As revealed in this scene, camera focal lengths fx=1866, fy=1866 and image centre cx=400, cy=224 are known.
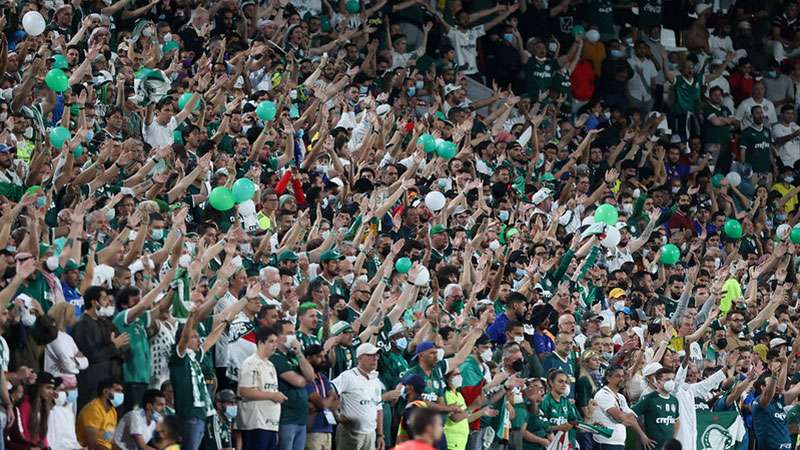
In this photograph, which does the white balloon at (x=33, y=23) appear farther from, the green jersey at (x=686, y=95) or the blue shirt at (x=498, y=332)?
the green jersey at (x=686, y=95)

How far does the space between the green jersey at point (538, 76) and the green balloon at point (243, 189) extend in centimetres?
878

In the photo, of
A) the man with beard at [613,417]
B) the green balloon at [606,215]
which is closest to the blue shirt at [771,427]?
the man with beard at [613,417]

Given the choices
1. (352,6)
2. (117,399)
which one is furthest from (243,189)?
(352,6)

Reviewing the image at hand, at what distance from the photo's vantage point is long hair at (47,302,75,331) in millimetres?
12750

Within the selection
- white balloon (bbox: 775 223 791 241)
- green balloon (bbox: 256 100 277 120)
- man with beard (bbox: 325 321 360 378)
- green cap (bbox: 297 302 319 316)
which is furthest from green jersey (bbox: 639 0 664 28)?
green cap (bbox: 297 302 319 316)

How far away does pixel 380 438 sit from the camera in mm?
14570

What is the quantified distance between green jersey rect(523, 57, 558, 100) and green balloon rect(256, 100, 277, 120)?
625cm

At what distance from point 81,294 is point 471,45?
12465 mm

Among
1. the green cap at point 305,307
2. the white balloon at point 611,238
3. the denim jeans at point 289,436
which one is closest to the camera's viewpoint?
the denim jeans at point 289,436

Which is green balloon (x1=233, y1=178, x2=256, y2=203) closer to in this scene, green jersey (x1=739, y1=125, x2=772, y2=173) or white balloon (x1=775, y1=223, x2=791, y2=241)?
white balloon (x1=775, y1=223, x2=791, y2=241)

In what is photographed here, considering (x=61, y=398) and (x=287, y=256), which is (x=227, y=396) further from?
(x=287, y=256)

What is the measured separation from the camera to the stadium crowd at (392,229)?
1345 centimetres

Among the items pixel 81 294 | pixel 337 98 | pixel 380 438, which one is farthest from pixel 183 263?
pixel 337 98

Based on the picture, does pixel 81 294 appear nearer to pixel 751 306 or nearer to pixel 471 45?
pixel 751 306
